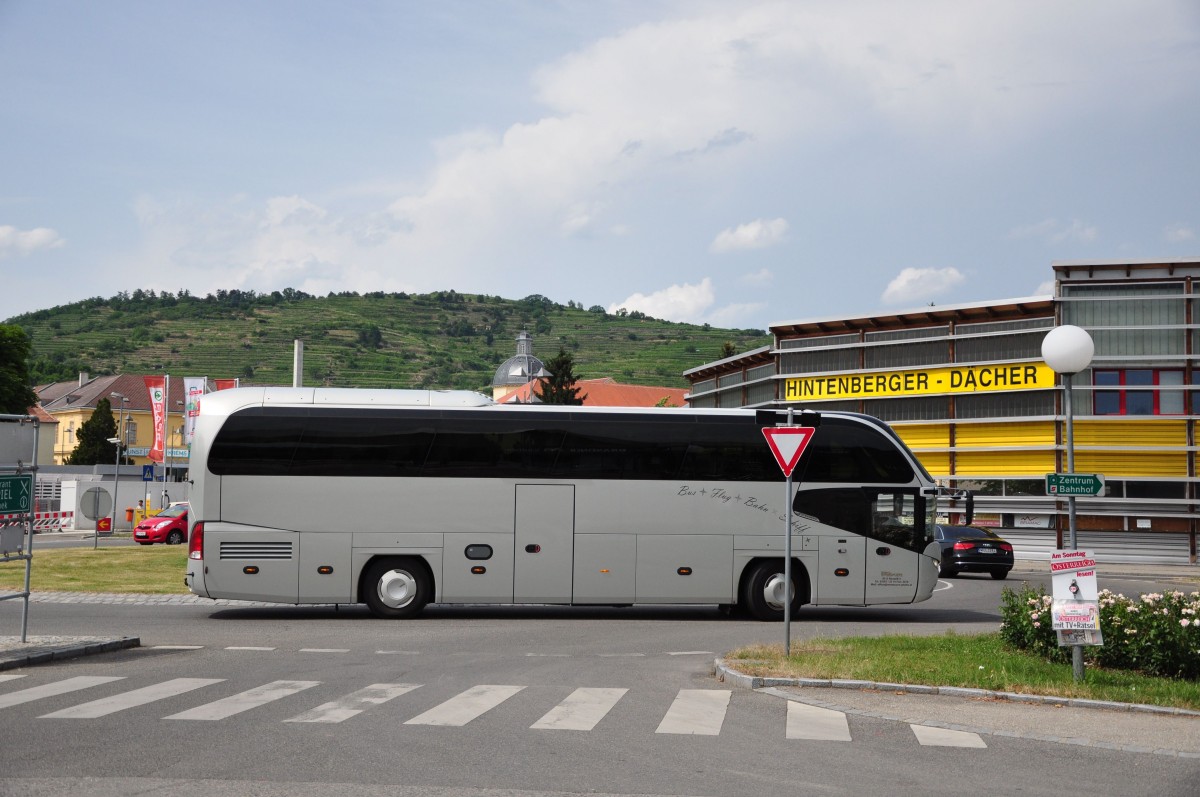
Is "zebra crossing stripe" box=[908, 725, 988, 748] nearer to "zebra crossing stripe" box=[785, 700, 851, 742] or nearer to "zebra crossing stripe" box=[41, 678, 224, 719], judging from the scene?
"zebra crossing stripe" box=[785, 700, 851, 742]

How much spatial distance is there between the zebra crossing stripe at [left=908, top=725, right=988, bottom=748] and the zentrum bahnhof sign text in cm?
3684

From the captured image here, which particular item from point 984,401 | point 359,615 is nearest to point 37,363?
point 984,401

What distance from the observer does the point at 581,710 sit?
1047 centimetres

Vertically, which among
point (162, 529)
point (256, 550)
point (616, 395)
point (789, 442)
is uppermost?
point (616, 395)

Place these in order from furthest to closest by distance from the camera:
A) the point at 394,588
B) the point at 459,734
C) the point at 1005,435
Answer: the point at 1005,435 → the point at 394,588 → the point at 459,734

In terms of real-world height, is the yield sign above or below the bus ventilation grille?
above

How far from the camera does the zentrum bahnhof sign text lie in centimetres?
4594

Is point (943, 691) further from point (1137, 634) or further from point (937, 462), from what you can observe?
Answer: point (937, 462)

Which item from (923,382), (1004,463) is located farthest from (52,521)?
(1004,463)

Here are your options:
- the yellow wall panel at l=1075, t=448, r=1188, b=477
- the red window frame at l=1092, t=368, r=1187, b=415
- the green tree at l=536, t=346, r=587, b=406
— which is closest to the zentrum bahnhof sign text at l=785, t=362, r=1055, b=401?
the red window frame at l=1092, t=368, r=1187, b=415

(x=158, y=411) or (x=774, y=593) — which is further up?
(x=158, y=411)

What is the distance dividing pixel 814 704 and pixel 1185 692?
329 centimetres

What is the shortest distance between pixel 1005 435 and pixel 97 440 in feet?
289

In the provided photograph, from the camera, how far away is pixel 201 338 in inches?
6678
